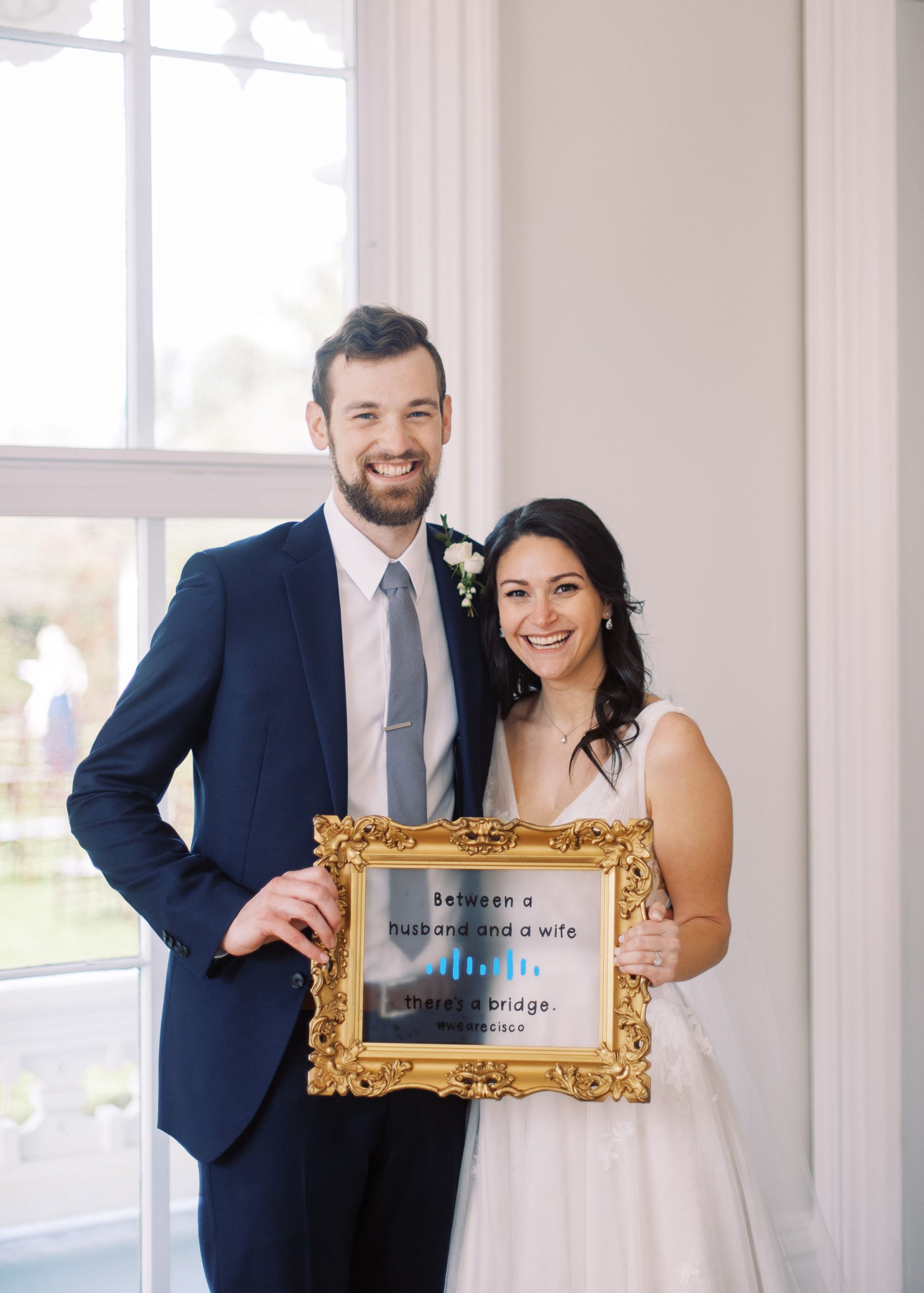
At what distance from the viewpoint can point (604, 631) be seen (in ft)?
6.21

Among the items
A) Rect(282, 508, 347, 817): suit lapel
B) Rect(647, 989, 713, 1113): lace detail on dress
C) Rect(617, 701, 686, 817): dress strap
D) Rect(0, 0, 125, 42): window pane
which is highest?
Rect(0, 0, 125, 42): window pane

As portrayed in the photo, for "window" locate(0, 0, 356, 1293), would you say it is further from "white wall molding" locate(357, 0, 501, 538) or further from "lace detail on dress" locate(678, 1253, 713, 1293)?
"lace detail on dress" locate(678, 1253, 713, 1293)

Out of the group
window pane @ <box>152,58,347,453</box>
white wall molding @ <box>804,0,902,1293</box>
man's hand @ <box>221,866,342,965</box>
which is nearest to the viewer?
man's hand @ <box>221,866,342,965</box>

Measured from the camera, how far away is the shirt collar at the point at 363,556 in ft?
5.74

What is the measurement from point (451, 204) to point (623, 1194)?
2022mm

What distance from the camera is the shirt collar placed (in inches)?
68.8

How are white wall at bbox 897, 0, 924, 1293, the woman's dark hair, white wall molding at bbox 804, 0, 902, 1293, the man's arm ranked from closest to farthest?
the man's arm
the woman's dark hair
white wall molding at bbox 804, 0, 902, 1293
white wall at bbox 897, 0, 924, 1293

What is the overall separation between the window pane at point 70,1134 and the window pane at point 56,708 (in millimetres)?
116

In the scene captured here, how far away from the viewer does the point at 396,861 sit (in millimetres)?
1462

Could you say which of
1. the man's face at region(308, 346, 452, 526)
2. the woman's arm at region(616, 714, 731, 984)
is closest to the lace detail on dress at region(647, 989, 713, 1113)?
the woman's arm at region(616, 714, 731, 984)

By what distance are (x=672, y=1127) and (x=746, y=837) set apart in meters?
1.16

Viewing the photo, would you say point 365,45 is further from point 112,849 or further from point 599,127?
point 112,849

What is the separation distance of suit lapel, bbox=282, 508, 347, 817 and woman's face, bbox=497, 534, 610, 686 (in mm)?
Result: 305

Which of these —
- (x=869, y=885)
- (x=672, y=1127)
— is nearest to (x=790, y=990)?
(x=869, y=885)
